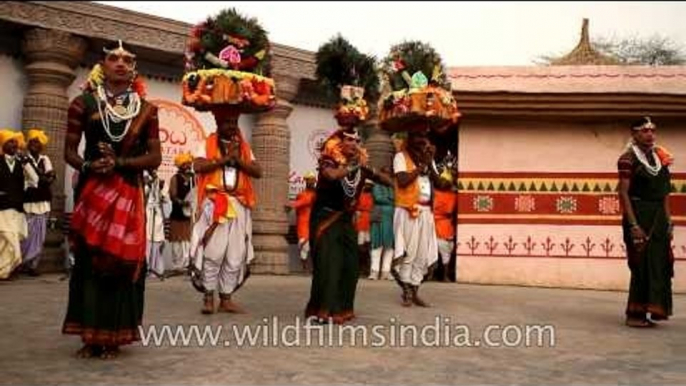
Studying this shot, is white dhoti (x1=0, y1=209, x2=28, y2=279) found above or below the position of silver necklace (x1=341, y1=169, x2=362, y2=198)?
below

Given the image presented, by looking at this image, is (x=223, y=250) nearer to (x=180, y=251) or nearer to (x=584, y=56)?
(x=180, y=251)

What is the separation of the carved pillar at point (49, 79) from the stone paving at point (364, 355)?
3.42 meters

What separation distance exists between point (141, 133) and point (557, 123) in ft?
25.9

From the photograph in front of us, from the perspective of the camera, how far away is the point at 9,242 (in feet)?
30.7

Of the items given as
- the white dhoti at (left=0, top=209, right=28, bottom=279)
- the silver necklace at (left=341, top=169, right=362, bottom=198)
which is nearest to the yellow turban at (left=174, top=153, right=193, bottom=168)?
the white dhoti at (left=0, top=209, right=28, bottom=279)

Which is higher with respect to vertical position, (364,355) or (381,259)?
(381,259)

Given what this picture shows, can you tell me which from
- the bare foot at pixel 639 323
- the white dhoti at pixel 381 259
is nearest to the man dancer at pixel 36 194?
the white dhoti at pixel 381 259

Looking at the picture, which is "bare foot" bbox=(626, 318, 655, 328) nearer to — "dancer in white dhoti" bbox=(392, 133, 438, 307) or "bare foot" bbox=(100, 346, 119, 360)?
"dancer in white dhoti" bbox=(392, 133, 438, 307)

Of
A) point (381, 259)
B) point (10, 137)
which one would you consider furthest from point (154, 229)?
point (381, 259)

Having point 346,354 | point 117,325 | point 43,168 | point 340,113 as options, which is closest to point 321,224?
point 340,113

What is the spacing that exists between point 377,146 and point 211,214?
717 centimetres

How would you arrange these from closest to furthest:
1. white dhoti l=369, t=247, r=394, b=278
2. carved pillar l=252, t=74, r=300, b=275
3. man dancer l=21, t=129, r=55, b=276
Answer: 1. man dancer l=21, t=129, r=55, b=276
2. white dhoti l=369, t=247, r=394, b=278
3. carved pillar l=252, t=74, r=300, b=275

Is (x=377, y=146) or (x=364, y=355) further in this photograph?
(x=377, y=146)

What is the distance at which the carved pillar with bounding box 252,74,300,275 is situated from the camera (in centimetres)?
1235
